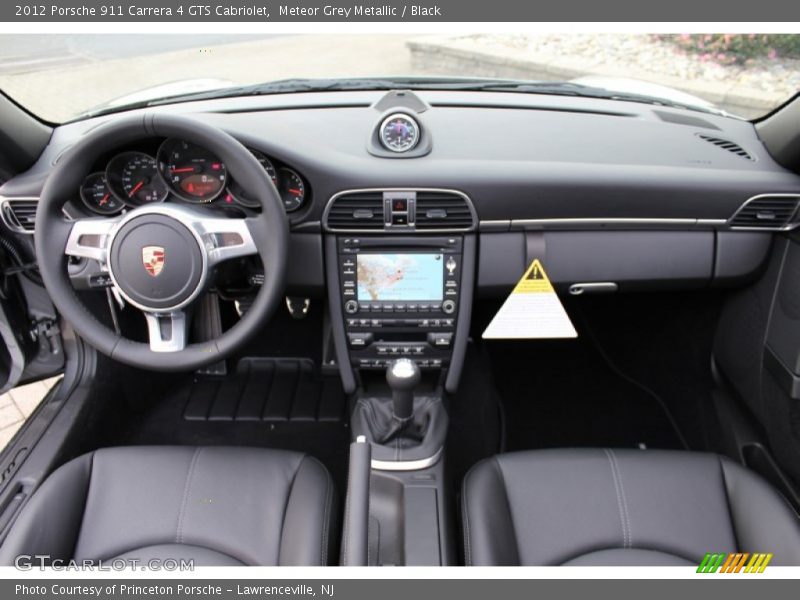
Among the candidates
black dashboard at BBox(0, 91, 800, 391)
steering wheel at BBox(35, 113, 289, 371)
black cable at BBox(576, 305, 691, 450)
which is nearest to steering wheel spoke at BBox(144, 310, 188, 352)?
steering wheel at BBox(35, 113, 289, 371)

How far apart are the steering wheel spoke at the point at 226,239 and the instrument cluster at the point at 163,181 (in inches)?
5.4

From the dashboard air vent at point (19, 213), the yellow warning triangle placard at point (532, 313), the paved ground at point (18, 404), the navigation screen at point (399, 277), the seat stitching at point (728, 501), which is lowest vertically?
the paved ground at point (18, 404)

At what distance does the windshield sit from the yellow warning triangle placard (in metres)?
0.71

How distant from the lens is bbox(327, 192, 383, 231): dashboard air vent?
1.79 m

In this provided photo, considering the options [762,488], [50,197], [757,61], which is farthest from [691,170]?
[50,197]

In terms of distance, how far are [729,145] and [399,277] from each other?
1132mm

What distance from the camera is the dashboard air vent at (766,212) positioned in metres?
1.88

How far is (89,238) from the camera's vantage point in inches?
63.8

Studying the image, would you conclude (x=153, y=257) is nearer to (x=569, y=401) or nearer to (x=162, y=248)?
(x=162, y=248)

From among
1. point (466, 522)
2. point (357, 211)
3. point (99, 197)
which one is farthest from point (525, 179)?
point (99, 197)

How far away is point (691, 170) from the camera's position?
1.86m

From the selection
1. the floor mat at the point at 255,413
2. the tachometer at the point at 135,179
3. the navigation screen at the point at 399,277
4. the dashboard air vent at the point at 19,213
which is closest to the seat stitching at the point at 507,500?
the navigation screen at the point at 399,277

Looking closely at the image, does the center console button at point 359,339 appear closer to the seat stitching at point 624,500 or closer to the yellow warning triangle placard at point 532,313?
the yellow warning triangle placard at point 532,313

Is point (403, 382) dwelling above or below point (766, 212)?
below
